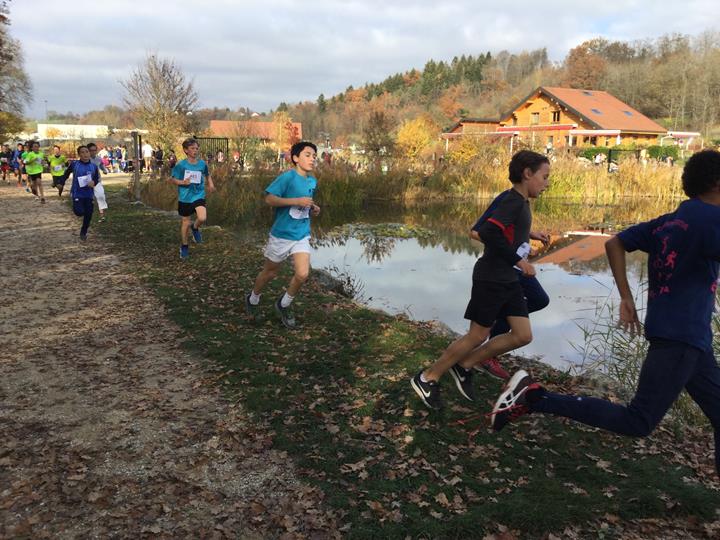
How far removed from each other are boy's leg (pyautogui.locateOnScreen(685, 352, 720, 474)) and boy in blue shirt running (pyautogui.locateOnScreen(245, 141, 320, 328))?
12.4ft

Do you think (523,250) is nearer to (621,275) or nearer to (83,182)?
(621,275)

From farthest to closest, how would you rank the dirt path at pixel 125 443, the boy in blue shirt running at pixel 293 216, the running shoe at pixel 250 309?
the running shoe at pixel 250 309
the boy in blue shirt running at pixel 293 216
the dirt path at pixel 125 443

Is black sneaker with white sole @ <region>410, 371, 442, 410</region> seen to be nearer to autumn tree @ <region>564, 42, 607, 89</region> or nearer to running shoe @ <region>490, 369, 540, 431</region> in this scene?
running shoe @ <region>490, 369, 540, 431</region>

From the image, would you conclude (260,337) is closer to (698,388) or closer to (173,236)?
(698,388)

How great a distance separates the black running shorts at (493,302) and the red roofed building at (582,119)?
56399 mm

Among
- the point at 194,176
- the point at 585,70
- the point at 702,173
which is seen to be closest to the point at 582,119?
the point at 585,70

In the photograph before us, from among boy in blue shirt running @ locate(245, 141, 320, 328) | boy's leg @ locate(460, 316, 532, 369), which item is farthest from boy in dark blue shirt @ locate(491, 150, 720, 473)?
boy in blue shirt running @ locate(245, 141, 320, 328)

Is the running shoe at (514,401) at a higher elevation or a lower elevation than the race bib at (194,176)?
lower

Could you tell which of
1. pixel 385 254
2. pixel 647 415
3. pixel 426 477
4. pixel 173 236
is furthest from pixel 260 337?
pixel 385 254

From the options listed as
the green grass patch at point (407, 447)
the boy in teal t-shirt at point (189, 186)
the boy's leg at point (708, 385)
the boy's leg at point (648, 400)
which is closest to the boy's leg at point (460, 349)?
the green grass patch at point (407, 447)

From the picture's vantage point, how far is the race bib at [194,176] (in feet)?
33.7

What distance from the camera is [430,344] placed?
6.29m

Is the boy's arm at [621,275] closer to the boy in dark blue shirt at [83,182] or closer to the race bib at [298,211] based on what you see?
the race bib at [298,211]

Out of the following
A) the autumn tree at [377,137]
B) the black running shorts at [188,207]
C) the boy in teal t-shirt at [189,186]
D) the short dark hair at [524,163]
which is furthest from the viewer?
the autumn tree at [377,137]
